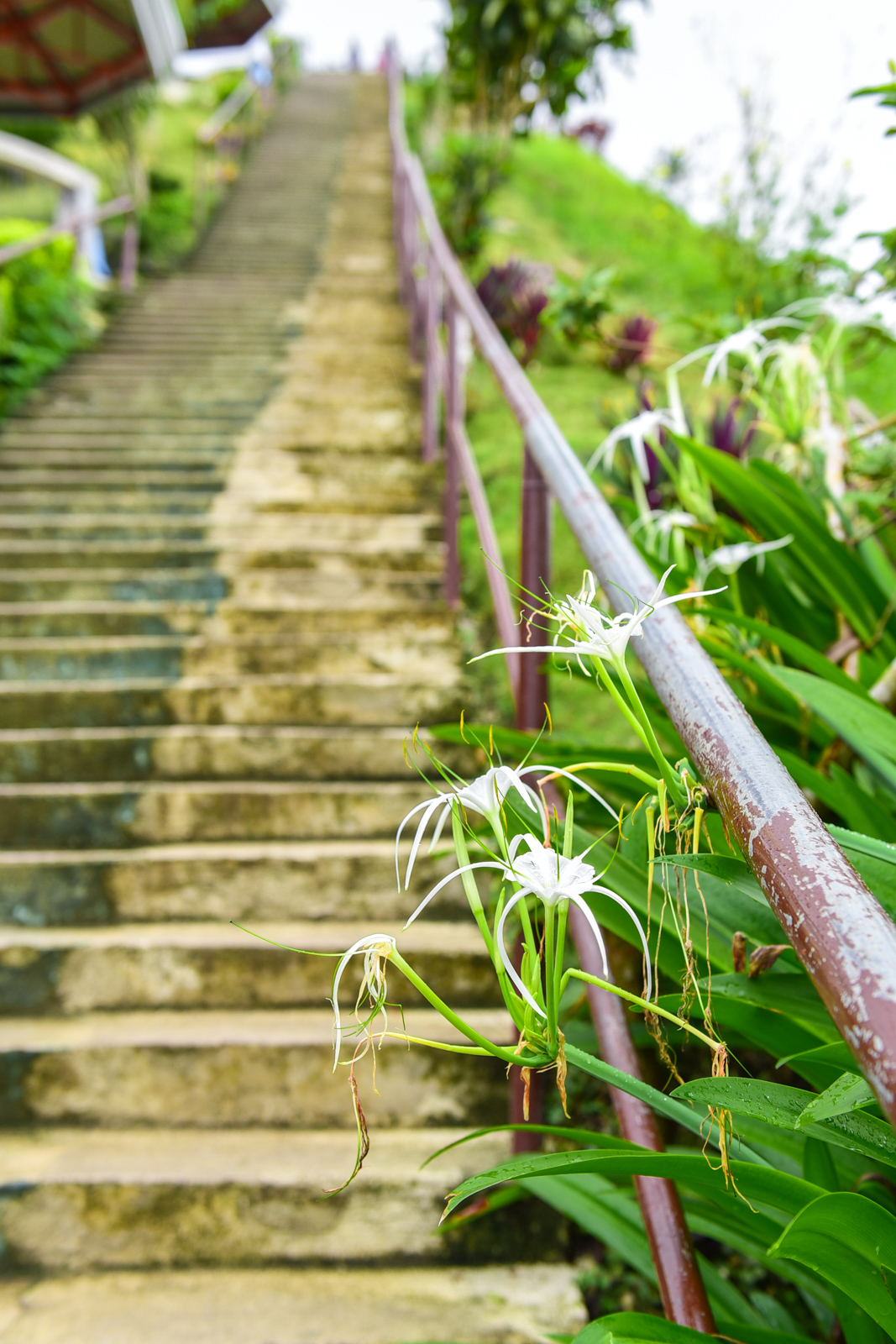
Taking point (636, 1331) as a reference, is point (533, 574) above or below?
above

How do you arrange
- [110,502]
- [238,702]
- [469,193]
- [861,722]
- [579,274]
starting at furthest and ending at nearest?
[579,274]
[469,193]
[110,502]
[238,702]
[861,722]

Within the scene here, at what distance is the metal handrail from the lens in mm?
4824

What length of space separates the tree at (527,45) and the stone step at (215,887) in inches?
340

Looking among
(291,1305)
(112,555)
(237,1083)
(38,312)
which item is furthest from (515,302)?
(291,1305)

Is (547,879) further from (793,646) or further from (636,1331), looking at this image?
(793,646)

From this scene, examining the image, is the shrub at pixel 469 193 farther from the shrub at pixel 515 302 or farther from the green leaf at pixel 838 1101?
the green leaf at pixel 838 1101

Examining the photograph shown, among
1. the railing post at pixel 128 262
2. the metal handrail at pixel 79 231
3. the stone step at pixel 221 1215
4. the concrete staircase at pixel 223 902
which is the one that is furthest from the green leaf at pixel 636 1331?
the railing post at pixel 128 262

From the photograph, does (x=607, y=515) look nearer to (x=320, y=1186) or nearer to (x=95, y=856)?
(x=320, y=1186)

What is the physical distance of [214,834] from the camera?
6.68ft

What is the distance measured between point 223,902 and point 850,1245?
4.97 feet

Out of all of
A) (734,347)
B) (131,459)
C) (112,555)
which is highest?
(734,347)

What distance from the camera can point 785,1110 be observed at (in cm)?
62

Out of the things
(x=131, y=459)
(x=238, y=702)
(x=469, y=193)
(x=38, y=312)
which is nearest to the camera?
(x=238, y=702)

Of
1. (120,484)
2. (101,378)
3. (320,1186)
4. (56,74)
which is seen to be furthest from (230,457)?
(56,74)
